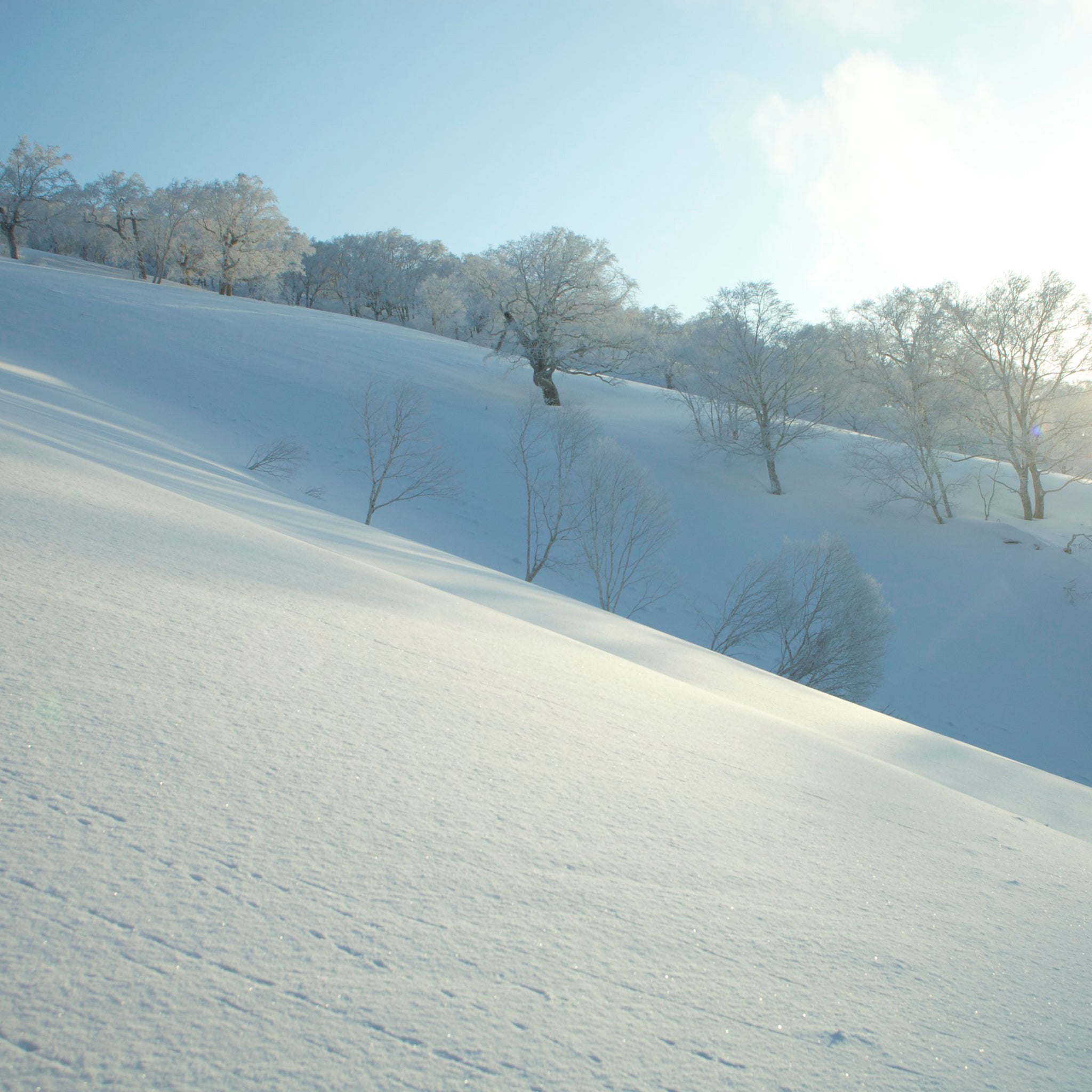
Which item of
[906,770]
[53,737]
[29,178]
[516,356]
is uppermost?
[29,178]

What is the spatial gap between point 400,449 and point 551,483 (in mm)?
5300

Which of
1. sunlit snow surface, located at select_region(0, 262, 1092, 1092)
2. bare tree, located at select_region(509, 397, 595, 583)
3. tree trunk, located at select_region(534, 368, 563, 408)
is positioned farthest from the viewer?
tree trunk, located at select_region(534, 368, 563, 408)

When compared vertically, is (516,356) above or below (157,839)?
above

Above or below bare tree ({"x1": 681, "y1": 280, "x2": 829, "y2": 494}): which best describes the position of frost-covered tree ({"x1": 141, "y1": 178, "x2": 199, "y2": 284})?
above

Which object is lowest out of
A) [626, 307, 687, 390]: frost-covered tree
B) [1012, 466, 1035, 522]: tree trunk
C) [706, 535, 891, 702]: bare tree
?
[706, 535, 891, 702]: bare tree

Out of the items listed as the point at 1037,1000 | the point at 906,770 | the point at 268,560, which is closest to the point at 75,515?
the point at 268,560

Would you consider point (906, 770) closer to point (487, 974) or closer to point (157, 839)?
point (487, 974)

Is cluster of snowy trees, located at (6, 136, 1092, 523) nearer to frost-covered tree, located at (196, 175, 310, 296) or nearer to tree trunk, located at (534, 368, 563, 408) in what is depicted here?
tree trunk, located at (534, 368, 563, 408)

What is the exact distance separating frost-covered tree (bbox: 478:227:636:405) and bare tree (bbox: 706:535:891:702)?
1457cm

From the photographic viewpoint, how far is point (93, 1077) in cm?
81

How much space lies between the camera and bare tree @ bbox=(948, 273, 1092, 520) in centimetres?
1928

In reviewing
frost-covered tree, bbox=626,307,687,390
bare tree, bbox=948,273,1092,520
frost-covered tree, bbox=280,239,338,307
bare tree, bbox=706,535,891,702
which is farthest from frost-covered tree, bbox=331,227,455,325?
bare tree, bbox=706,535,891,702

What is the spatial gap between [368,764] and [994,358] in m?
24.0

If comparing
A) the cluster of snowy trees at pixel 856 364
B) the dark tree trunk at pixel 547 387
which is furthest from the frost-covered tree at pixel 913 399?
the dark tree trunk at pixel 547 387
